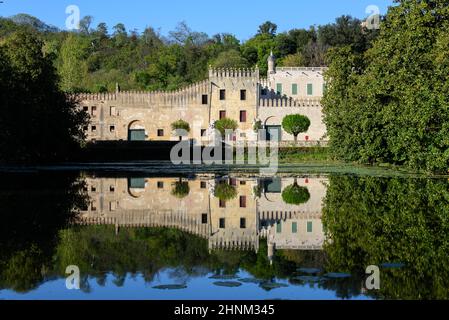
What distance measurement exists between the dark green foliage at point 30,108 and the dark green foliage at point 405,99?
12.6 m

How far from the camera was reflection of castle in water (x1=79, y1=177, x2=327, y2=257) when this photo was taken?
11.2 metres

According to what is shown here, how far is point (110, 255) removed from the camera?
9422mm

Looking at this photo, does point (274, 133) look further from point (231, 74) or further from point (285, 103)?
point (231, 74)

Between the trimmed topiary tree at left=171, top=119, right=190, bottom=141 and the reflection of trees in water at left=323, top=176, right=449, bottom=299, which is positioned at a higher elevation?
the trimmed topiary tree at left=171, top=119, right=190, bottom=141

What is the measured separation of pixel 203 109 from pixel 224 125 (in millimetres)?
2603

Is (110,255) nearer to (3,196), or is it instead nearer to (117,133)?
(3,196)

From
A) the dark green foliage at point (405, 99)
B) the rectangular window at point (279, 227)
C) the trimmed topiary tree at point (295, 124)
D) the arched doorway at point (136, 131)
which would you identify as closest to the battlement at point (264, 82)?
the trimmed topiary tree at point (295, 124)

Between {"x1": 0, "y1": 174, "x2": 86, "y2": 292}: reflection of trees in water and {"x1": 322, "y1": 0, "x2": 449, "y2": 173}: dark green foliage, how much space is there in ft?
34.8

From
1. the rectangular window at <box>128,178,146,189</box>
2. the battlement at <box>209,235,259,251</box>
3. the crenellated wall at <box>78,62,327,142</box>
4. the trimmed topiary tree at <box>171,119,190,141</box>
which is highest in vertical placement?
the crenellated wall at <box>78,62,327,142</box>

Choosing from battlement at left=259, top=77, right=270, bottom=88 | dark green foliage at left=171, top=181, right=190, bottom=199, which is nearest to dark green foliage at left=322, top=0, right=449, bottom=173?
dark green foliage at left=171, top=181, right=190, bottom=199

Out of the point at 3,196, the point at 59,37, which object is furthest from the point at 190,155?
the point at 59,37

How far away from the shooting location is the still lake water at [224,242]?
746 centimetres

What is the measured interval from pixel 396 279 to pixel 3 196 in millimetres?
11092

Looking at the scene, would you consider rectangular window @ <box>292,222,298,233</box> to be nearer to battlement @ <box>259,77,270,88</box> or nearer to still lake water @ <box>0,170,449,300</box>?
still lake water @ <box>0,170,449,300</box>
